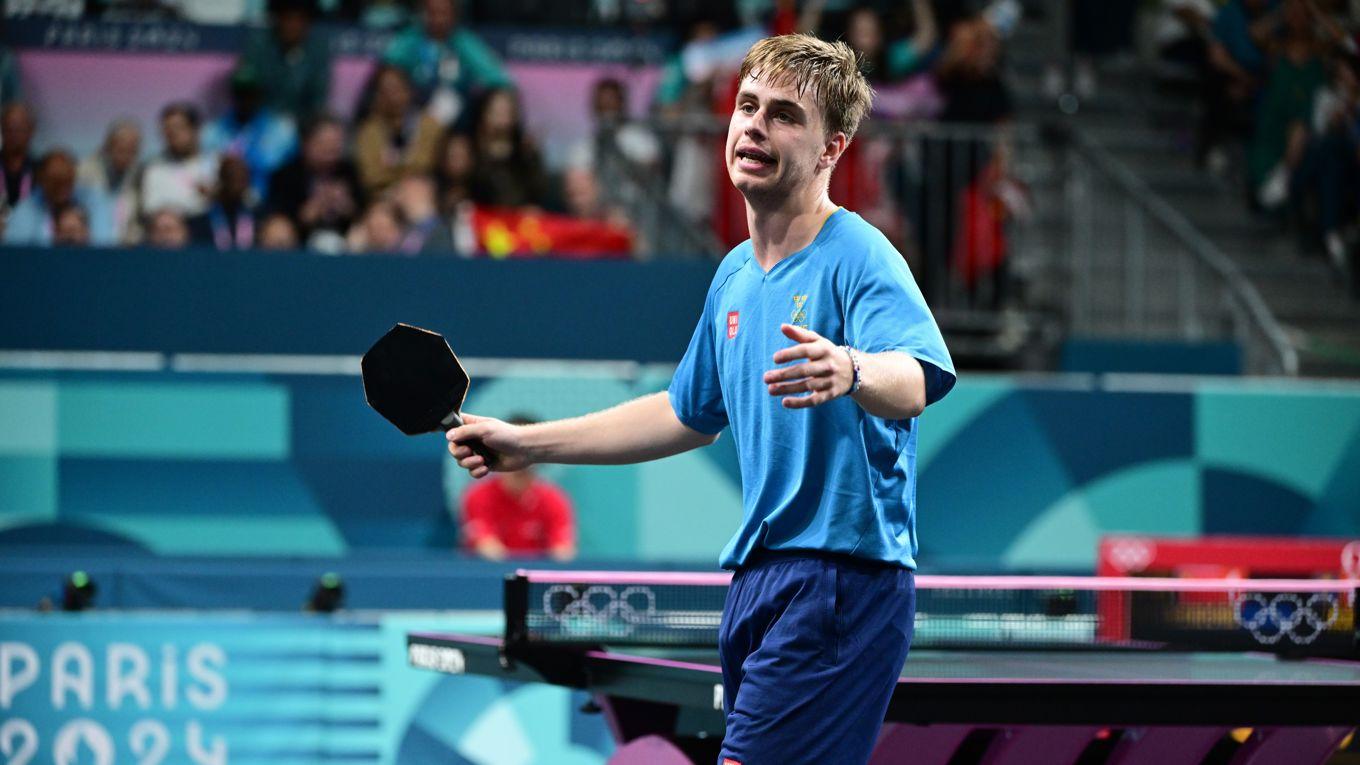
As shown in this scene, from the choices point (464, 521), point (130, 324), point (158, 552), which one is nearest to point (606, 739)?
point (464, 521)

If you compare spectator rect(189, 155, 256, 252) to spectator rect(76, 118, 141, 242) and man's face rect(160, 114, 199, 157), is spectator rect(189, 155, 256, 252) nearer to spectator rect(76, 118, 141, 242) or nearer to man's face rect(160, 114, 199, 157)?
man's face rect(160, 114, 199, 157)

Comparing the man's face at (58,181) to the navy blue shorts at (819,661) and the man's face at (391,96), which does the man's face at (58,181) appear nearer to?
the man's face at (391,96)

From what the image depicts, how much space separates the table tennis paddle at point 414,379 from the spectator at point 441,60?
7915mm

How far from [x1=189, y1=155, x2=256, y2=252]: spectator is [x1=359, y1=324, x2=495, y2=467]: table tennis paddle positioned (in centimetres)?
701

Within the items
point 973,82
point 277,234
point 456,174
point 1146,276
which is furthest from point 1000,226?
point 277,234

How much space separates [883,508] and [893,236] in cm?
668

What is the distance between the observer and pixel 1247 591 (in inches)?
200

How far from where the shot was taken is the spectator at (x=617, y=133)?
10.1 m

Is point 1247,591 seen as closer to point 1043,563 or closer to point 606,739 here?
point 606,739

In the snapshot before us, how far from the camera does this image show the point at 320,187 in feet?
33.9

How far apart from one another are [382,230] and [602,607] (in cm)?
546

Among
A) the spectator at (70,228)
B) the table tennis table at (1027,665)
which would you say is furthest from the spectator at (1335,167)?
the spectator at (70,228)

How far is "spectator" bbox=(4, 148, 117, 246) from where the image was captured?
32.6 ft

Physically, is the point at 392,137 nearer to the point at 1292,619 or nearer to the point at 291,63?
the point at 291,63
